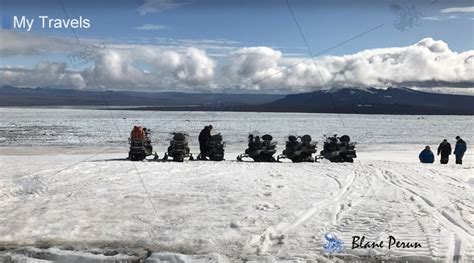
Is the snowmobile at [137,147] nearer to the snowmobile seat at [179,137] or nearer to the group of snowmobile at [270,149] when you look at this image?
the group of snowmobile at [270,149]

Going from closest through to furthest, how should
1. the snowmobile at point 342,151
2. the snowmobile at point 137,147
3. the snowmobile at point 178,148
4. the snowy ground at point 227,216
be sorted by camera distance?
the snowy ground at point 227,216
the snowmobile at point 137,147
the snowmobile at point 178,148
the snowmobile at point 342,151

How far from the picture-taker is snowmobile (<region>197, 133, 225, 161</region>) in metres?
17.7

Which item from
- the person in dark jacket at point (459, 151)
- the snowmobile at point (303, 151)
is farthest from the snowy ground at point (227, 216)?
the person in dark jacket at point (459, 151)

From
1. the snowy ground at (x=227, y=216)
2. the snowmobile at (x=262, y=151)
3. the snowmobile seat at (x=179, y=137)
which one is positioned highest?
the snowmobile seat at (x=179, y=137)

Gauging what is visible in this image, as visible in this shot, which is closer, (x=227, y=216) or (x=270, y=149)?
(x=227, y=216)

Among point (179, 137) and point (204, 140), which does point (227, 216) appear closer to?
point (179, 137)

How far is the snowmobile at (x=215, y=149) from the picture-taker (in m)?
17.7

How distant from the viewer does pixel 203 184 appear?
10.8m

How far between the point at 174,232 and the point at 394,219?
332 cm

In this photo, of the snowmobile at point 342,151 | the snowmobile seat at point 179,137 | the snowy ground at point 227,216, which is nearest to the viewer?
the snowy ground at point 227,216

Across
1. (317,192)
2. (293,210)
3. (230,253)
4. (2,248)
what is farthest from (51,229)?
(317,192)

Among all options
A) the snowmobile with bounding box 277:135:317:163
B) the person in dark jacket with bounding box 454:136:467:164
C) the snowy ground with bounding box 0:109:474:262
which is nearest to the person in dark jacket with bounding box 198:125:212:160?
the snowmobile with bounding box 277:135:317:163

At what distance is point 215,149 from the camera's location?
58.1ft

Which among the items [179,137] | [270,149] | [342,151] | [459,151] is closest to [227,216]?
[179,137]
